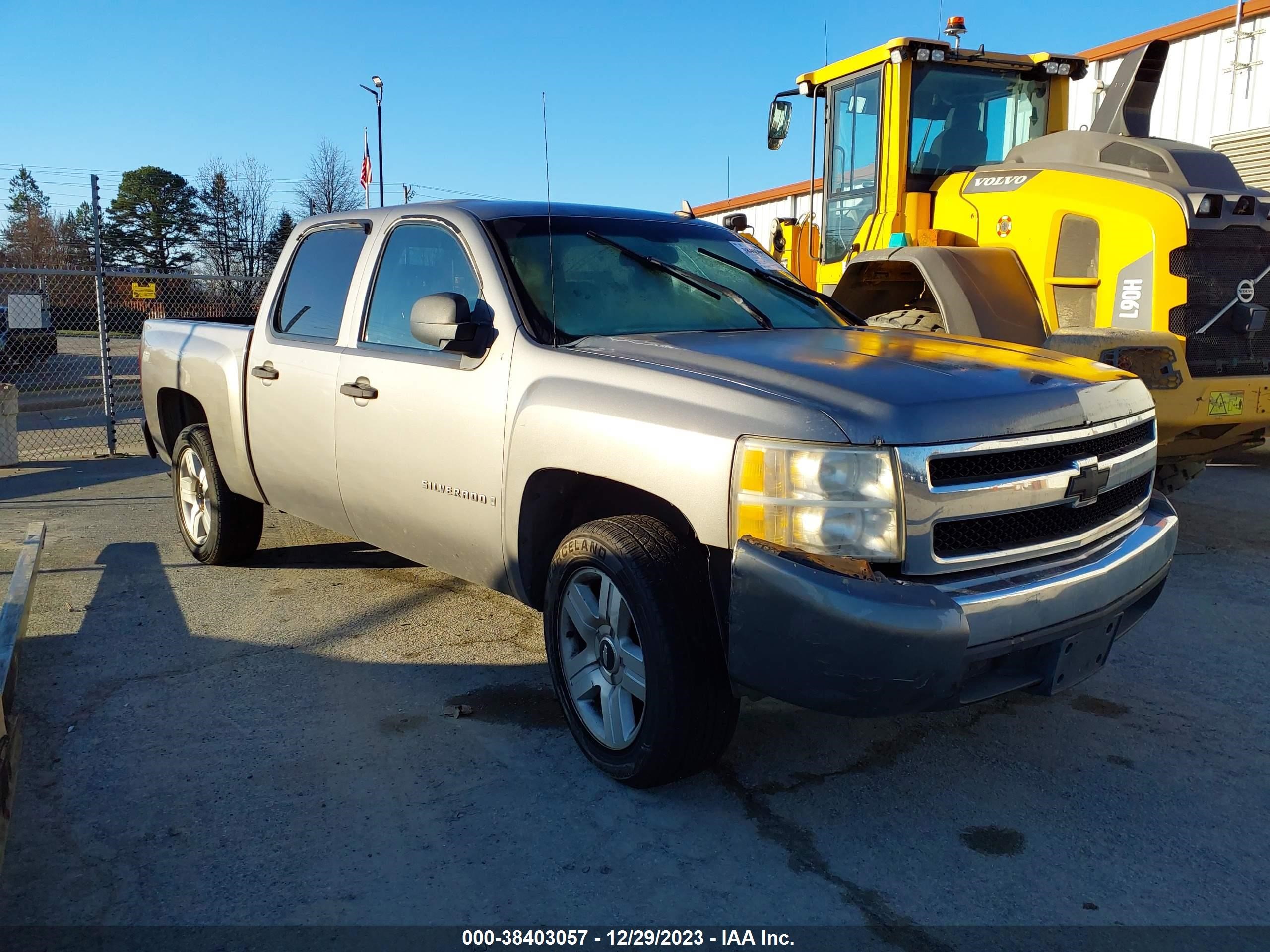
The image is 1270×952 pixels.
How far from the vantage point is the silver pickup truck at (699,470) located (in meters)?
2.70

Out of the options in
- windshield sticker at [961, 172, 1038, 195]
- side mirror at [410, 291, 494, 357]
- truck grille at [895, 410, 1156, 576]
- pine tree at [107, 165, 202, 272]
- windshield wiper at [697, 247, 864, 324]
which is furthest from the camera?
pine tree at [107, 165, 202, 272]

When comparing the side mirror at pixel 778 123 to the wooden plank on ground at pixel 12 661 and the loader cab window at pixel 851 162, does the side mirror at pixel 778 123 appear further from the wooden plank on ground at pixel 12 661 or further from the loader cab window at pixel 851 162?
the wooden plank on ground at pixel 12 661

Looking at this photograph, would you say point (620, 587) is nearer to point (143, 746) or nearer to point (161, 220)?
point (143, 746)

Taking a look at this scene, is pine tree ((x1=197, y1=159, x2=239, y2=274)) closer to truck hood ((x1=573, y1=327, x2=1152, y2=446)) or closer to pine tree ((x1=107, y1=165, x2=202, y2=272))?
pine tree ((x1=107, y1=165, x2=202, y2=272))

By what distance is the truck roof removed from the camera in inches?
166

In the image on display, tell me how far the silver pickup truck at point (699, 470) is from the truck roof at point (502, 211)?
2 cm

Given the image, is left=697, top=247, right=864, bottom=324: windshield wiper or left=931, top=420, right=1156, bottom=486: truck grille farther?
left=697, top=247, right=864, bottom=324: windshield wiper

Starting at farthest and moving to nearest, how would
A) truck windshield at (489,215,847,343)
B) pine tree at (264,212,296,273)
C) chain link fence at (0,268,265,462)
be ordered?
pine tree at (264,212,296,273) < chain link fence at (0,268,265,462) < truck windshield at (489,215,847,343)

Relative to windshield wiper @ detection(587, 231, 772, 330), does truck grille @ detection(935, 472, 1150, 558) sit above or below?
below

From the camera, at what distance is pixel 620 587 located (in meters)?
3.11

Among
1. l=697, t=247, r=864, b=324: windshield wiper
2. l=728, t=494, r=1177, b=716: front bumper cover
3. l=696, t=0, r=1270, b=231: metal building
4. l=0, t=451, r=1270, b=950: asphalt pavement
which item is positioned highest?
l=696, t=0, r=1270, b=231: metal building

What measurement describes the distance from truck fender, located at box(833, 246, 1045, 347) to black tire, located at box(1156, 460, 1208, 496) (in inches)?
55.3

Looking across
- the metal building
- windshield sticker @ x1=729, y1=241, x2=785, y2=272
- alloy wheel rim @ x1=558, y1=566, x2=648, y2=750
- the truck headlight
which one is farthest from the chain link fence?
the metal building

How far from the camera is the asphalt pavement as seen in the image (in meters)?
2.71
